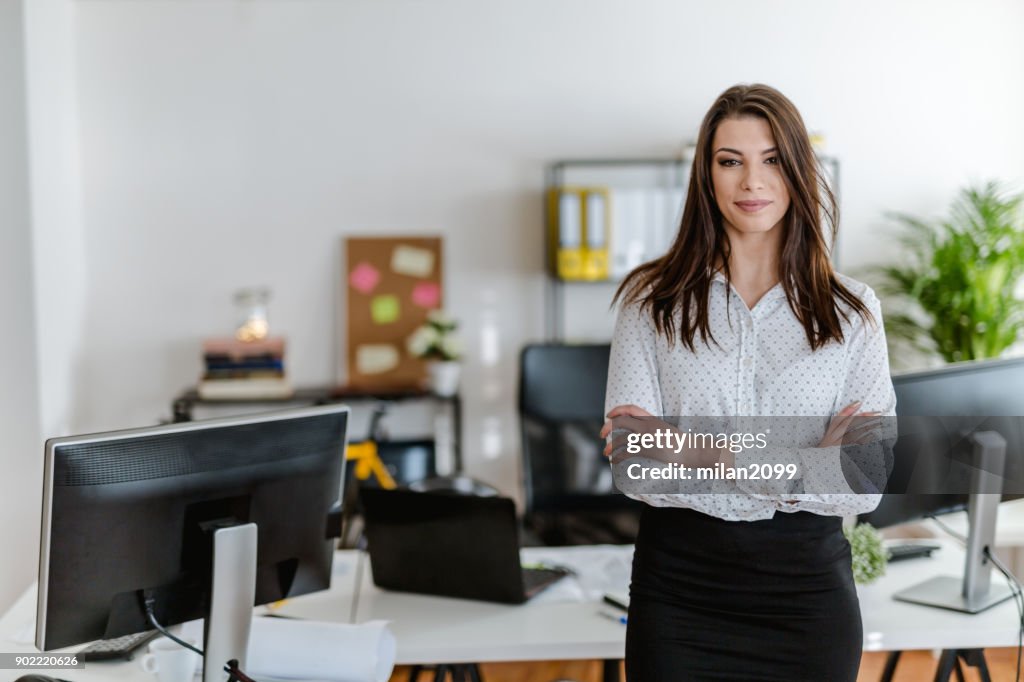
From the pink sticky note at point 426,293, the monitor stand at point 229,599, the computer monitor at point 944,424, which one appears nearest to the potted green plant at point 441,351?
the pink sticky note at point 426,293

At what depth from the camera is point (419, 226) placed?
397cm

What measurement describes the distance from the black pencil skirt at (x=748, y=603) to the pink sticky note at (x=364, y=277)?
8.50ft

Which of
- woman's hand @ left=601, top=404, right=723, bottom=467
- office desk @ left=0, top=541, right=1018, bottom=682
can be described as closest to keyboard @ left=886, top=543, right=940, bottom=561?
office desk @ left=0, top=541, right=1018, bottom=682

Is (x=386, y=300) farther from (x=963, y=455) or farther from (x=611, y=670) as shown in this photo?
(x=963, y=455)

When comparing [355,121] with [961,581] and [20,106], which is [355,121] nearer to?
[20,106]

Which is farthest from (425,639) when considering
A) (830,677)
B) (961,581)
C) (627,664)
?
(961,581)

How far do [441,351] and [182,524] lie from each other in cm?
235

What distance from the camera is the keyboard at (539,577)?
203cm

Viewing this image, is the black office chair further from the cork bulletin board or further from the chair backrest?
the cork bulletin board

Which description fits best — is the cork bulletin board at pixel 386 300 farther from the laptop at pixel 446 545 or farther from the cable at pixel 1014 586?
the cable at pixel 1014 586

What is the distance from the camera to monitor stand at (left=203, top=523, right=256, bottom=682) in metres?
1.45

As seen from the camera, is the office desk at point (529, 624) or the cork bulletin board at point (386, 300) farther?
the cork bulletin board at point (386, 300)

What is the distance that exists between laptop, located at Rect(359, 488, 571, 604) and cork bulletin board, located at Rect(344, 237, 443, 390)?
6.35 ft

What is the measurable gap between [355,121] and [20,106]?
121 cm
